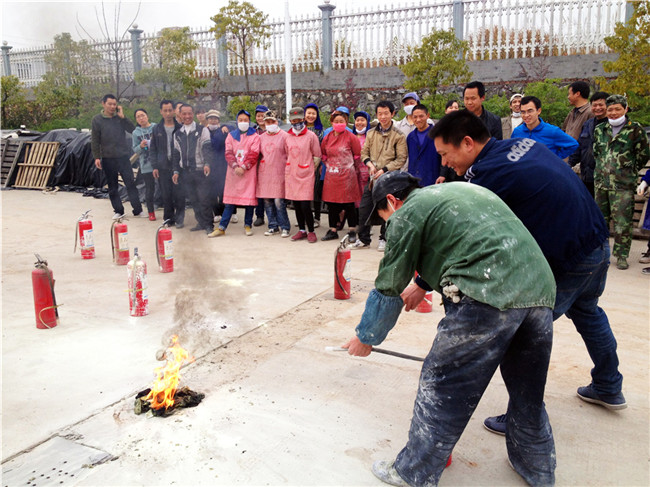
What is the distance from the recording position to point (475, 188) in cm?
255

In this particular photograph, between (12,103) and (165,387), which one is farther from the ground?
(12,103)

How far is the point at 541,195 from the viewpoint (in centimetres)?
281

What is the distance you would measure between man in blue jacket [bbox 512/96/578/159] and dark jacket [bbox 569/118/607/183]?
0.90m

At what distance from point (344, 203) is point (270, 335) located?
3.88m

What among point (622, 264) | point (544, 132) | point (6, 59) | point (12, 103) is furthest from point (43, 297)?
point (6, 59)

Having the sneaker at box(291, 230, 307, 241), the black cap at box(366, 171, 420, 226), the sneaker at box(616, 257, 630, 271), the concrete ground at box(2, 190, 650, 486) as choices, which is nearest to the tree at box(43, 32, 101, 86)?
the sneaker at box(291, 230, 307, 241)

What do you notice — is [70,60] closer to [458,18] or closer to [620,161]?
[458,18]

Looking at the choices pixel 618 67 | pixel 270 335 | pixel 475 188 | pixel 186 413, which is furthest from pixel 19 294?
pixel 618 67

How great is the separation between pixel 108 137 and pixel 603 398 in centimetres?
900

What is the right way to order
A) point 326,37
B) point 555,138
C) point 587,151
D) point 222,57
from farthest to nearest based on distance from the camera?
point 222,57, point 326,37, point 587,151, point 555,138

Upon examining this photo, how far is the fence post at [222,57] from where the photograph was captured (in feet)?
57.7

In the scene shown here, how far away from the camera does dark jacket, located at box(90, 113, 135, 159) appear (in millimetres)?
9844

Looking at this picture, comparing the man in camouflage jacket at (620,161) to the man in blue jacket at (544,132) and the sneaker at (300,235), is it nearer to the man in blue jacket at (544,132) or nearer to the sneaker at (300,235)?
the man in blue jacket at (544,132)

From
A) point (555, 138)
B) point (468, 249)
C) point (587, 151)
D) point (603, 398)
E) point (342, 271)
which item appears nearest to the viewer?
point (468, 249)
